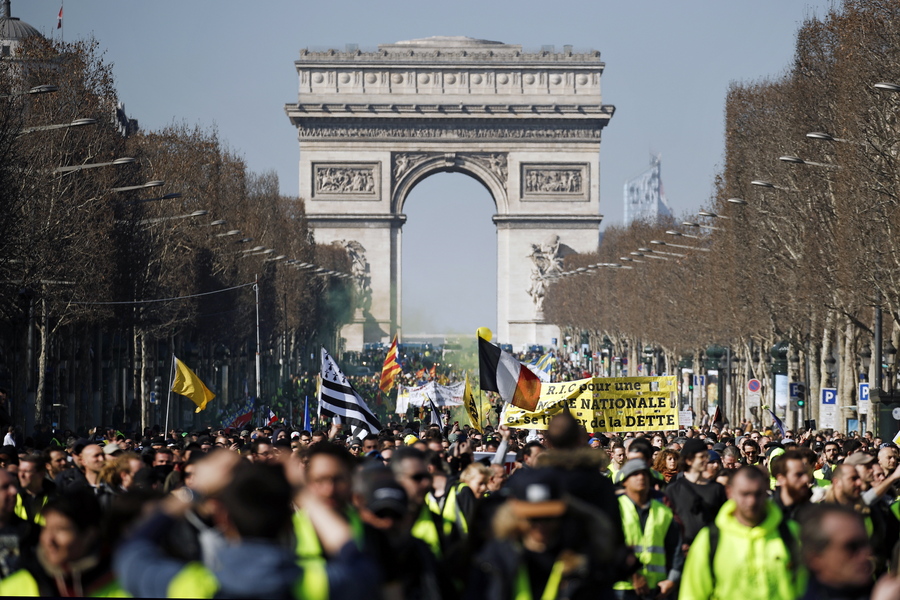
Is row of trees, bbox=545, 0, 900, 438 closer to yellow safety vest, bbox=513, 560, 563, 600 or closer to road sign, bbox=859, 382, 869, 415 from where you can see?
road sign, bbox=859, 382, 869, 415

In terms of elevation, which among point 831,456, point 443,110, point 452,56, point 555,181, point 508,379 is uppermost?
point 452,56

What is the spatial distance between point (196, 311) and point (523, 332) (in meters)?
60.5

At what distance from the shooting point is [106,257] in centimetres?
3981

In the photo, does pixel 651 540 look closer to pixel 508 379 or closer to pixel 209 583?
pixel 209 583

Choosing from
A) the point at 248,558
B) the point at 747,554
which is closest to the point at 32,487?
the point at 747,554

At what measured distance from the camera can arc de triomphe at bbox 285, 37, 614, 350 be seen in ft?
346

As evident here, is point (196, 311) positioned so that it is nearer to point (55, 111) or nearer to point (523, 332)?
Result: point (55, 111)

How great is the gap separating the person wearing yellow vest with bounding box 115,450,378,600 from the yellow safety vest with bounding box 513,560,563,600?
0.92m

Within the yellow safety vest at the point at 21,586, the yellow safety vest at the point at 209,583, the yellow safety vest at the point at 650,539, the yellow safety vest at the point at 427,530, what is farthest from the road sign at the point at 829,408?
the yellow safety vest at the point at 209,583

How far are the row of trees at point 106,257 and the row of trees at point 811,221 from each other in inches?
564

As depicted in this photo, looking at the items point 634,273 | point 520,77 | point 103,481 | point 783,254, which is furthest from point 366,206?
point 103,481

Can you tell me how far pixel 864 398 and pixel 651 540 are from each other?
26.7 meters

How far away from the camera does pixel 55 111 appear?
3872cm

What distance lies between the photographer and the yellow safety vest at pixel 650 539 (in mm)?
9500
